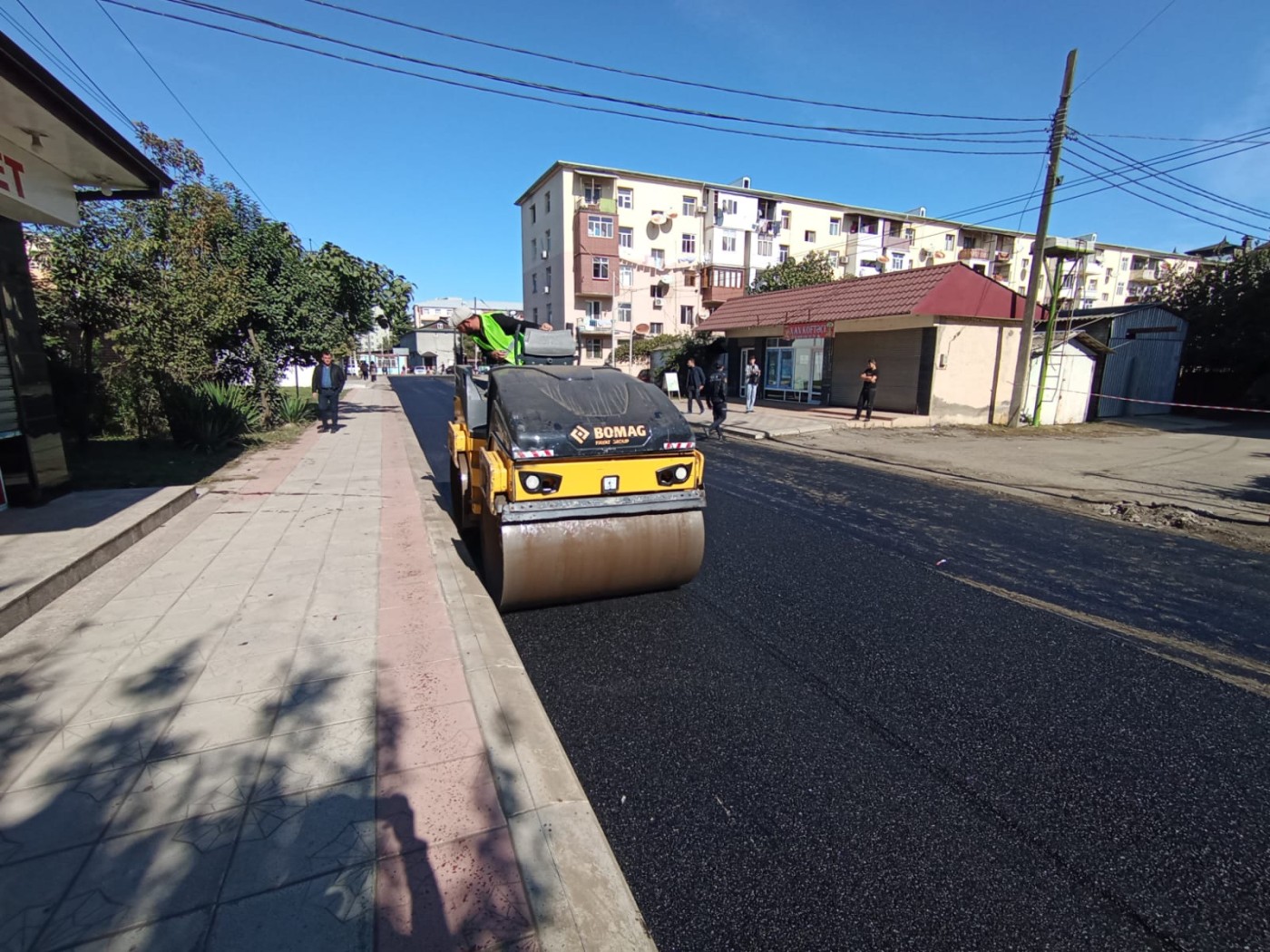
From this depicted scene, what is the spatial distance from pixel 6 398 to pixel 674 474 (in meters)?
6.56

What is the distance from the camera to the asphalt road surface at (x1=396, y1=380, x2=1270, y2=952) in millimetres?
1909

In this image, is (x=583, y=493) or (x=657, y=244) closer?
(x=583, y=493)

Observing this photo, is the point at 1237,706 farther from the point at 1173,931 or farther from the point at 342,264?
the point at 342,264

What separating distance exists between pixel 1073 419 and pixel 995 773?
19.9 meters

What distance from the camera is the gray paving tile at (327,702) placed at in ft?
8.80

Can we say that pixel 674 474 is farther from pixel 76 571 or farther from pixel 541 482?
pixel 76 571

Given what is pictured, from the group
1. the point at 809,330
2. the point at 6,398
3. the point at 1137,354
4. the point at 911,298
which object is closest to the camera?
the point at 6,398

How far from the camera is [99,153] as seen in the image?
5023mm

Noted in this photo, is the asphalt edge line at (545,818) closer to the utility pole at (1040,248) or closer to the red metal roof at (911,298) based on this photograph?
the red metal roof at (911,298)

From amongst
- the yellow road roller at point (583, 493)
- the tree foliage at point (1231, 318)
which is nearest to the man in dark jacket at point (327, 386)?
the yellow road roller at point (583, 493)

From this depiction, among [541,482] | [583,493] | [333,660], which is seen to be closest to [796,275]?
[583,493]

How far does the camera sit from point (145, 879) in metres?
1.85

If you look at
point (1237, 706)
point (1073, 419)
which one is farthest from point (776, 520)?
point (1073, 419)

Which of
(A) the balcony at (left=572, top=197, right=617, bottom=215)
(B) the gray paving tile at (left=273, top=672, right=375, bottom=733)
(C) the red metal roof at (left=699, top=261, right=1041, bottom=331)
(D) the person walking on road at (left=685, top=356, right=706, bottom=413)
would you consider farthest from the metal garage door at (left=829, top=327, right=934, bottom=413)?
(A) the balcony at (left=572, top=197, right=617, bottom=215)
